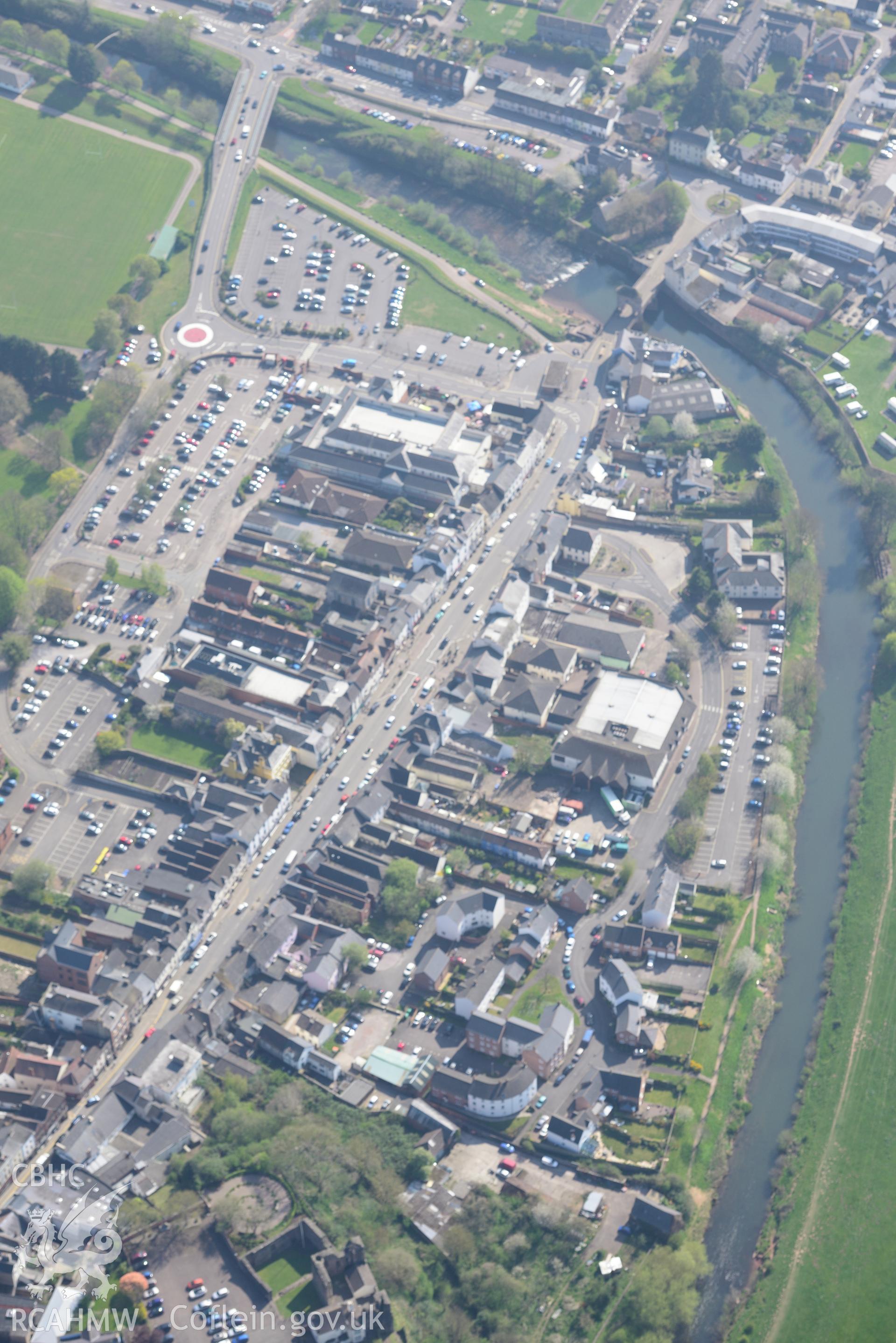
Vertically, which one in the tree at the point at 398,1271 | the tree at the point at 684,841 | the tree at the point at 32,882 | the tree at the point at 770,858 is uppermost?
the tree at the point at 770,858

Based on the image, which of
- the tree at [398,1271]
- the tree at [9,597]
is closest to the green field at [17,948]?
the tree at [9,597]

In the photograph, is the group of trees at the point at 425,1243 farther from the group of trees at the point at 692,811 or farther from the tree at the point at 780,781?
the tree at the point at 780,781

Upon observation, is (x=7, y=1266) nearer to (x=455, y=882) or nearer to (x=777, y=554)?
(x=455, y=882)

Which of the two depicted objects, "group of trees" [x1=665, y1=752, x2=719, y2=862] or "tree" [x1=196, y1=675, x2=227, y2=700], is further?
Answer: "tree" [x1=196, y1=675, x2=227, y2=700]

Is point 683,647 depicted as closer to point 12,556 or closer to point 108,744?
point 108,744

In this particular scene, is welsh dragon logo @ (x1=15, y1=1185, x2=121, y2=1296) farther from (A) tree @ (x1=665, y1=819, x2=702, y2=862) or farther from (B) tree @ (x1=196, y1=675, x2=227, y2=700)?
(A) tree @ (x1=665, y1=819, x2=702, y2=862)

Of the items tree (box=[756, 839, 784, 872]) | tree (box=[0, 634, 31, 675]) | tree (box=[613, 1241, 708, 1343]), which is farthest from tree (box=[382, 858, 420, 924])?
tree (box=[0, 634, 31, 675])
